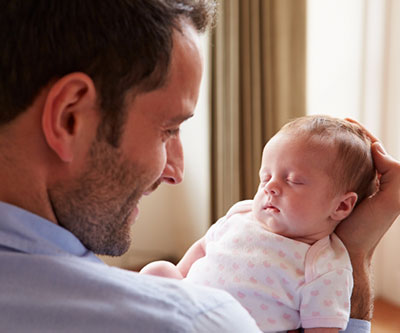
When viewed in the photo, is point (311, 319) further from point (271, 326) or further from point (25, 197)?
point (25, 197)

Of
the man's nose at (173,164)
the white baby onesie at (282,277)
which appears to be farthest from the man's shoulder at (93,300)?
the white baby onesie at (282,277)

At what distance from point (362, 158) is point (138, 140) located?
30.6 inches

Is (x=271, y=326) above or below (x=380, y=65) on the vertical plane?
below

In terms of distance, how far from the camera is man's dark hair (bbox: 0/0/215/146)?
814 mm

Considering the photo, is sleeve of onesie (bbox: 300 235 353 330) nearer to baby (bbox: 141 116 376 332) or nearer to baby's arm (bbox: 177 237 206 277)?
baby (bbox: 141 116 376 332)

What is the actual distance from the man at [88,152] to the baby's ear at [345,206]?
0.65 m

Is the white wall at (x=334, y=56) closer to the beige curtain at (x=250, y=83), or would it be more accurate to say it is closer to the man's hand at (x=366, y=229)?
the beige curtain at (x=250, y=83)

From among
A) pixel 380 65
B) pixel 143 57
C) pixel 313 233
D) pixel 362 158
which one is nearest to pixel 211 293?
pixel 143 57

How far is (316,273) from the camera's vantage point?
136 centimetres

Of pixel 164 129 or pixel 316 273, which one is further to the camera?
pixel 316 273

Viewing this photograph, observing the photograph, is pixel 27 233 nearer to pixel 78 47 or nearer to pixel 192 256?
pixel 78 47

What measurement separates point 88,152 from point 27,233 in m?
0.15

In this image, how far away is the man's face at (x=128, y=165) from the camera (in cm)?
86

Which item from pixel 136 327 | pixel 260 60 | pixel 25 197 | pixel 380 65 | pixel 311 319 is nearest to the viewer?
pixel 136 327
